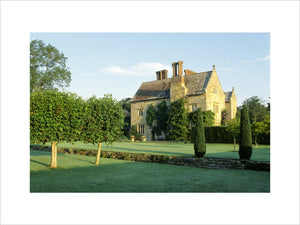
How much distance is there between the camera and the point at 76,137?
1211 centimetres

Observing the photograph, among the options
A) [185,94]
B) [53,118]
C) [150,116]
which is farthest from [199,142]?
[150,116]

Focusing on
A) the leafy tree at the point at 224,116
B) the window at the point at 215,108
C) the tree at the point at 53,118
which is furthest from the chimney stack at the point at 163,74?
the tree at the point at 53,118

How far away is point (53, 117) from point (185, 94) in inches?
986

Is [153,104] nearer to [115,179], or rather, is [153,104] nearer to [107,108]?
[107,108]

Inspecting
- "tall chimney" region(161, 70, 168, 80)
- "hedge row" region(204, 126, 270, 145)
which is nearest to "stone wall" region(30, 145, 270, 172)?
"hedge row" region(204, 126, 270, 145)

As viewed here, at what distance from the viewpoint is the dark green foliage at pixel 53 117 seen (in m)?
10.6

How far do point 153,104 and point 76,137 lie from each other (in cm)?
2656

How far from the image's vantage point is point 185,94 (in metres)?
34.0

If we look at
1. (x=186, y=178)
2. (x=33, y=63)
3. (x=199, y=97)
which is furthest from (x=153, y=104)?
(x=186, y=178)

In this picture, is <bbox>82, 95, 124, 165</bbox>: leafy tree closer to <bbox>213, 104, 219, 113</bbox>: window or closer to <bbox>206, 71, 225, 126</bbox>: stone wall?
<bbox>206, 71, 225, 126</bbox>: stone wall

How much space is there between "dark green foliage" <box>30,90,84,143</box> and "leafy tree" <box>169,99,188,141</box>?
849 inches

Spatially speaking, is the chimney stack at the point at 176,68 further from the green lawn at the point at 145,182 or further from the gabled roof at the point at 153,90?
the green lawn at the point at 145,182

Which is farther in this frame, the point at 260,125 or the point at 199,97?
the point at 199,97

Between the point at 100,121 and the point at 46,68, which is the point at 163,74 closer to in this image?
the point at 46,68
